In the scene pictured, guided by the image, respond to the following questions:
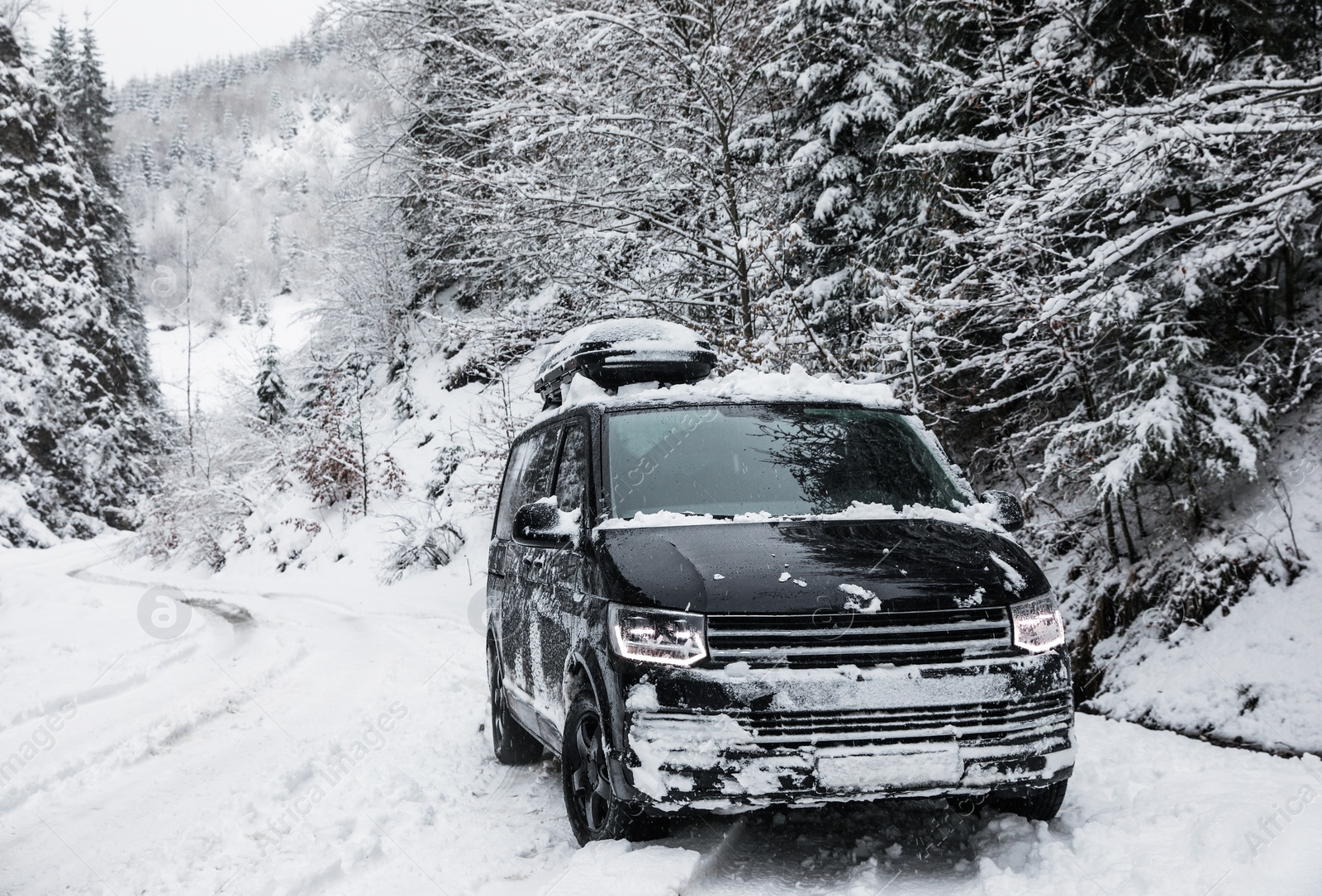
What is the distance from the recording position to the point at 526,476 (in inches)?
242

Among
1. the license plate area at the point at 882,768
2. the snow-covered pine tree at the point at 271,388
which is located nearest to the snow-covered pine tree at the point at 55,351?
the snow-covered pine tree at the point at 271,388

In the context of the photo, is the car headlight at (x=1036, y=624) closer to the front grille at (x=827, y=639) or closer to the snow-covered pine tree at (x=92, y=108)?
the front grille at (x=827, y=639)

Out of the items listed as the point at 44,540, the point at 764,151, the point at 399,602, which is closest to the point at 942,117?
the point at 764,151

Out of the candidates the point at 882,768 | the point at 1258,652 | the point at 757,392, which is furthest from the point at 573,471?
the point at 1258,652

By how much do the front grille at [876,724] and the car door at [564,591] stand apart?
0.97 meters

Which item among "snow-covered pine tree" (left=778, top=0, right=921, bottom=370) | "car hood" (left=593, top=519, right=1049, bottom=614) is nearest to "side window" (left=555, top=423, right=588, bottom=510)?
"car hood" (left=593, top=519, right=1049, bottom=614)

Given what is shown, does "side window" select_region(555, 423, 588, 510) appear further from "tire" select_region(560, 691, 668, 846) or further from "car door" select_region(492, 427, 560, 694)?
"tire" select_region(560, 691, 668, 846)

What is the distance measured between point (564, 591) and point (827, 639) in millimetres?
1459

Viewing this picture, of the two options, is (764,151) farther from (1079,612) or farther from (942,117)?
(1079,612)

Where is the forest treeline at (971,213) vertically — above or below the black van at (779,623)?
above

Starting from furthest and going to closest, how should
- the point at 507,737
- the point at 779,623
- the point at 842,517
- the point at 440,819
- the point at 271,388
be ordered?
1. the point at 271,388
2. the point at 507,737
3. the point at 440,819
4. the point at 842,517
5. the point at 779,623

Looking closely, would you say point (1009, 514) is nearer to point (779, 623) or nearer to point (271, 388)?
point (779, 623)

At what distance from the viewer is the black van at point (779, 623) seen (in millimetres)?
3361

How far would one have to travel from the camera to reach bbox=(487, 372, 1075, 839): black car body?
3354 mm
